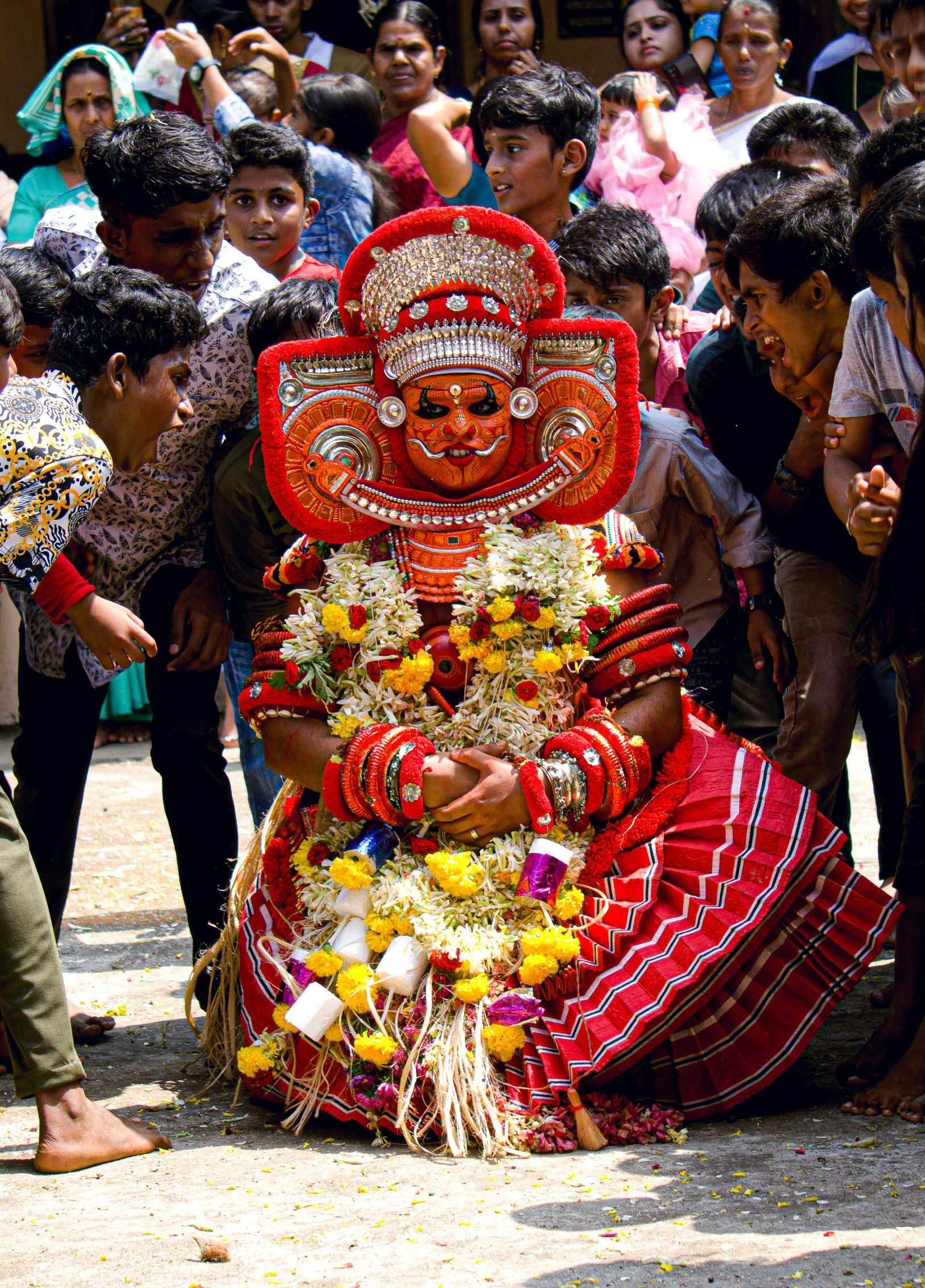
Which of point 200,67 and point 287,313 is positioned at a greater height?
point 200,67

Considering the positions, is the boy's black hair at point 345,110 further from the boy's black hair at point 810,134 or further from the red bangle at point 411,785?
the red bangle at point 411,785

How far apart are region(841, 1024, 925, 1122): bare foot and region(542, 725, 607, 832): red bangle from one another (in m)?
0.84

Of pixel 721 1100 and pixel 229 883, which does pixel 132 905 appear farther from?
pixel 721 1100

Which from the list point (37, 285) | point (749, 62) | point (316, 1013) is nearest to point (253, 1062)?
point (316, 1013)

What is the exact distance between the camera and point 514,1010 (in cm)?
325

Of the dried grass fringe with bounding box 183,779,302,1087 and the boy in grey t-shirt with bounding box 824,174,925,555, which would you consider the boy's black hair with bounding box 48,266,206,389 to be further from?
the boy in grey t-shirt with bounding box 824,174,925,555

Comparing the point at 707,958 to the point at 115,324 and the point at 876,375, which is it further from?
the point at 115,324

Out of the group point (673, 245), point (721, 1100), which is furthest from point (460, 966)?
point (673, 245)

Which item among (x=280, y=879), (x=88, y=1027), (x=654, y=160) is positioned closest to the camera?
(x=280, y=879)

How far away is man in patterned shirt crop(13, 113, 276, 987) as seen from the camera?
4035 mm

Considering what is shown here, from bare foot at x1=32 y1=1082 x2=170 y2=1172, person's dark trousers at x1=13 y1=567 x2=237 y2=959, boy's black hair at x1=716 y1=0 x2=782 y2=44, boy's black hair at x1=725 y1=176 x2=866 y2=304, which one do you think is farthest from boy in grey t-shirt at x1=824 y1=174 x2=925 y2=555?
boy's black hair at x1=716 y1=0 x2=782 y2=44

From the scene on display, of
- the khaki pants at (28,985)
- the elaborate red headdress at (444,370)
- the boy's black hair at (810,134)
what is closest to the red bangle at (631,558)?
the elaborate red headdress at (444,370)

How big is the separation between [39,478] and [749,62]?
5.11 metres

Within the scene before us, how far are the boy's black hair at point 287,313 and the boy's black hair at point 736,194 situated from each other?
1.36m
